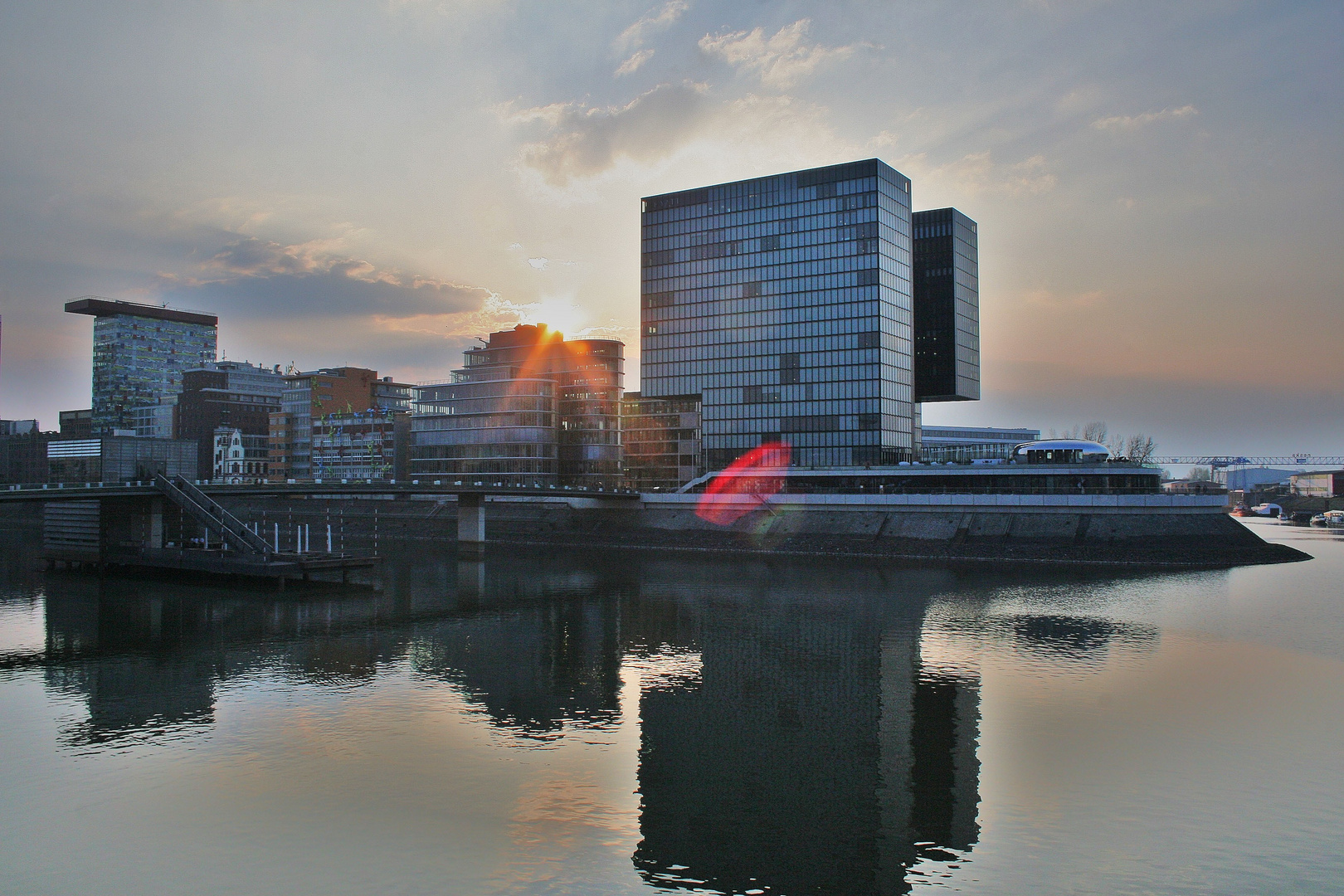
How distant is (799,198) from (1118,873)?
14416 centimetres

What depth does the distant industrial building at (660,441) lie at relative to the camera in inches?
6442

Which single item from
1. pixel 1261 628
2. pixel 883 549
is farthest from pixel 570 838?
pixel 883 549

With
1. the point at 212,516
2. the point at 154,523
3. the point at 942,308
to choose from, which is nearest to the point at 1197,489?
the point at 942,308

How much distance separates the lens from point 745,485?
142 m

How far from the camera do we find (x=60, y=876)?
22.2 meters

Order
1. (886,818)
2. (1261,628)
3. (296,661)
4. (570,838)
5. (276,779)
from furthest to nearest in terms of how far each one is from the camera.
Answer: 1. (1261,628)
2. (296,661)
3. (276,779)
4. (886,818)
5. (570,838)

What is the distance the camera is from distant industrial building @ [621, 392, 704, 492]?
164 m

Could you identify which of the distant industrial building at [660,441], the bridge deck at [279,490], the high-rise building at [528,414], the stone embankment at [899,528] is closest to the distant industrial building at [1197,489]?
the stone embankment at [899,528]

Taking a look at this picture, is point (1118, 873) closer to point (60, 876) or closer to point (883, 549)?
point (60, 876)

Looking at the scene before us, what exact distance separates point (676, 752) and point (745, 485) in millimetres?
110976

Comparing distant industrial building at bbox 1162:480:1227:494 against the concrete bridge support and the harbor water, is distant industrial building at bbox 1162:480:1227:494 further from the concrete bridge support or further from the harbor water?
the concrete bridge support

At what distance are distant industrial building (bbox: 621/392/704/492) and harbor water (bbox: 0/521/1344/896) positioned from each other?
100 metres

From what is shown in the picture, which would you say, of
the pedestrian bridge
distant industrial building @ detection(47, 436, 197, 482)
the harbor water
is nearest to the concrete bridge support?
the pedestrian bridge

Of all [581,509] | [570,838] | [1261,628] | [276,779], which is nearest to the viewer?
[570,838]
